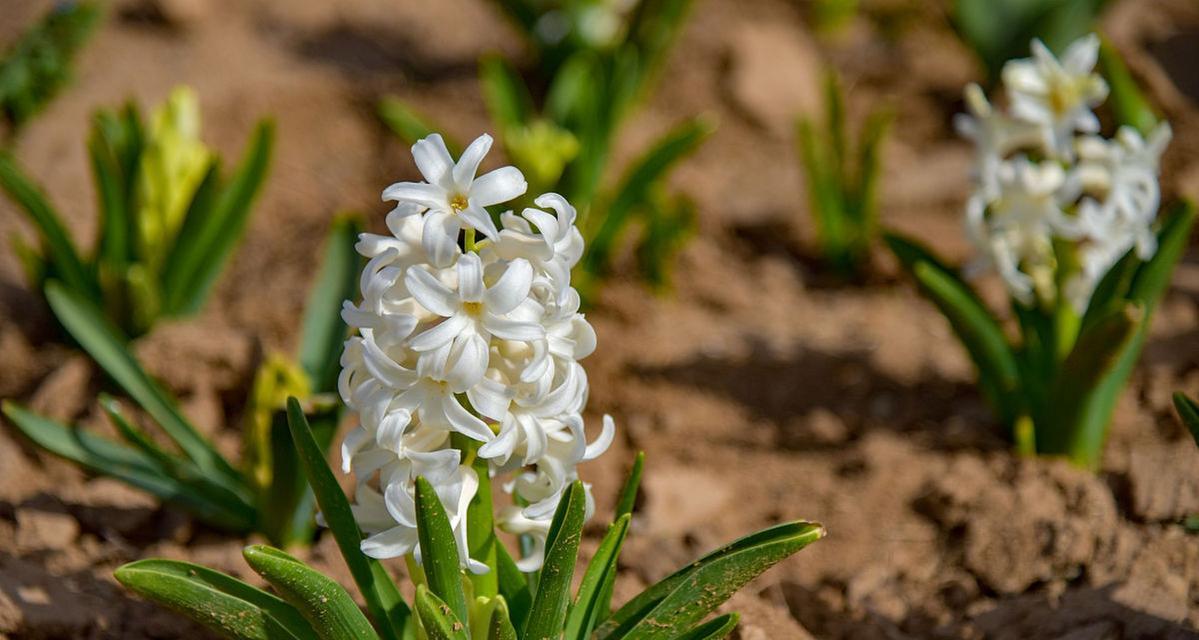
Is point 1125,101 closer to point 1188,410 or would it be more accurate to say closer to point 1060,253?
point 1060,253

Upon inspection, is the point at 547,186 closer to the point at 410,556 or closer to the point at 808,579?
the point at 808,579

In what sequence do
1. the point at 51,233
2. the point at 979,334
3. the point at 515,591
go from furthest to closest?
the point at 51,233
the point at 979,334
the point at 515,591

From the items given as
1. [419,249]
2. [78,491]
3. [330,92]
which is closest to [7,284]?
[78,491]

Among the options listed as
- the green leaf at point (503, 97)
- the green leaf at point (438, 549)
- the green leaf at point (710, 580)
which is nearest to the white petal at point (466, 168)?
the green leaf at point (438, 549)

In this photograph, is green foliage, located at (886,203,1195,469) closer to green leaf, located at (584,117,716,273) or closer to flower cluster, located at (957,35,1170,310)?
flower cluster, located at (957,35,1170,310)

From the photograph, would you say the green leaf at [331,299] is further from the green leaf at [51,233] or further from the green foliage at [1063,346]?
the green foliage at [1063,346]

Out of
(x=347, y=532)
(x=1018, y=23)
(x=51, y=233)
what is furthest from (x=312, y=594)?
(x=1018, y=23)

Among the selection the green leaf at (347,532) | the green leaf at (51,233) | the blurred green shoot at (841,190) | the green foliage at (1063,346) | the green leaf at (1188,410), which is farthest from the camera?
the blurred green shoot at (841,190)
